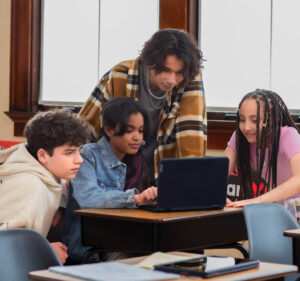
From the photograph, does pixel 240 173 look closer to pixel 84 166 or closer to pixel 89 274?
pixel 84 166

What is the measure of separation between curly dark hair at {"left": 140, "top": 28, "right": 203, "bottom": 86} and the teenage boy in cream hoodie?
416mm

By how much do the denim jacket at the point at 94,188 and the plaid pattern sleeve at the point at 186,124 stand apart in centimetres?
31

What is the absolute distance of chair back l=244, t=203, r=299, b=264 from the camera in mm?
2609

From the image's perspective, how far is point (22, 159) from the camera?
2.62 metres

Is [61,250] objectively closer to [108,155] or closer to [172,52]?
[108,155]

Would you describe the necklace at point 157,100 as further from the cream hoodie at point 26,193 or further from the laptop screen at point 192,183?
the cream hoodie at point 26,193

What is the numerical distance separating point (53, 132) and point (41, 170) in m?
0.20

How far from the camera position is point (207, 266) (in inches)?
69.9

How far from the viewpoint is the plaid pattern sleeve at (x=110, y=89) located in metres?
3.08

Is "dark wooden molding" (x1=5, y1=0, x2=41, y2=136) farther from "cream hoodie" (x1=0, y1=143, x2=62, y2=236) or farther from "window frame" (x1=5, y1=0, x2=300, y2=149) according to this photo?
"cream hoodie" (x1=0, y1=143, x2=62, y2=236)

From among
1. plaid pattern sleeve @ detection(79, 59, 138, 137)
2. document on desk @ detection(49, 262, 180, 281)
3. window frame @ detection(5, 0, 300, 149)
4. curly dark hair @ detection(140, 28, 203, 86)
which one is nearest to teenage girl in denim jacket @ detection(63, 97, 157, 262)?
plaid pattern sleeve @ detection(79, 59, 138, 137)

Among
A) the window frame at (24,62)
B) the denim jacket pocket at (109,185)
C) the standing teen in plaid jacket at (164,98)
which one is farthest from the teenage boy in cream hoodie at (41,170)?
the window frame at (24,62)

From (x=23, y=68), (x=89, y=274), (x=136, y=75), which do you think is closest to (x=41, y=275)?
(x=89, y=274)

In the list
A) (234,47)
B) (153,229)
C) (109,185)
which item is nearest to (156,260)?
(153,229)
